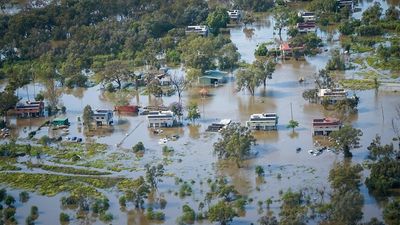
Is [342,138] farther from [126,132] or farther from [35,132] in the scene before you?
[35,132]

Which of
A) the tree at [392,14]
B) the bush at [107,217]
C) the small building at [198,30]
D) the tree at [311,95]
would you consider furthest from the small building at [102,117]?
the tree at [392,14]

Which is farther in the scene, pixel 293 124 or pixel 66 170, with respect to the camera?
pixel 293 124

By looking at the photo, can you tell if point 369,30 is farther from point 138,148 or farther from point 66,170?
point 66,170

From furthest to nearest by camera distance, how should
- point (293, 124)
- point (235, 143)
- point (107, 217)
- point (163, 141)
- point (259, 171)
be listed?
point (293, 124) < point (163, 141) < point (235, 143) < point (259, 171) < point (107, 217)

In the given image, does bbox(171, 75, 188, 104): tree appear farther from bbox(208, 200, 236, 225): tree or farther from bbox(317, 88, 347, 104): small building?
bbox(208, 200, 236, 225): tree

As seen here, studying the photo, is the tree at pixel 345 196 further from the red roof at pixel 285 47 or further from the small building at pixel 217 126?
the red roof at pixel 285 47

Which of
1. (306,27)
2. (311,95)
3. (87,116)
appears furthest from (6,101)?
(306,27)
